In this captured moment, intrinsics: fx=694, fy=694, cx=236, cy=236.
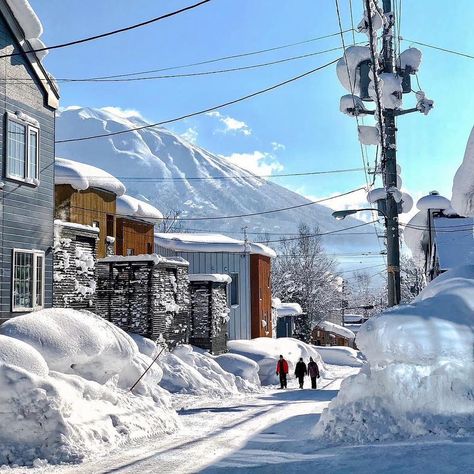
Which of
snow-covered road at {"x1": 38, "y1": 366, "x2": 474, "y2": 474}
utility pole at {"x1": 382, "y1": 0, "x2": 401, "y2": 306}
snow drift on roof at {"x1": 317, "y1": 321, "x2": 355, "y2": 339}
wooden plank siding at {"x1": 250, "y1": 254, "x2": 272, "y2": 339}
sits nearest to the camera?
snow-covered road at {"x1": 38, "y1": 366, "x2": 474, "y2": 474}

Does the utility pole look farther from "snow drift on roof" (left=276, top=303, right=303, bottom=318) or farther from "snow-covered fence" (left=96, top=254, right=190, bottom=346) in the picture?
"snow drift on roof" (left=276, top=303, right=303, bottom=318)

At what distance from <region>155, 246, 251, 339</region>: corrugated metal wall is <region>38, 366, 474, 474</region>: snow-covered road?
2238 cm

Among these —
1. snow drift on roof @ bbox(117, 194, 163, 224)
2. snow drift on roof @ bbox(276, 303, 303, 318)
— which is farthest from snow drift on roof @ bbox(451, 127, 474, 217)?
snow drift on roof @ bbox(276, 303, 303, 318)

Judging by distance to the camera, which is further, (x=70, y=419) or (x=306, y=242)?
(x=306, y=242)

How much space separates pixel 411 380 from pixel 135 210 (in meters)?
24.9

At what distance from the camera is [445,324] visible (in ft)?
34.8

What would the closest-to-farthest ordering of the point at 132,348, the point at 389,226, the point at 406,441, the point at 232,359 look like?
the point at 406,441, the point at 132,348, the point at 389,226, the point at 232,359

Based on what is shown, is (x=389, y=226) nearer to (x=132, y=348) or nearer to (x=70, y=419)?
(x=132, y=348)

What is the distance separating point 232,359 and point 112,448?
17.7m

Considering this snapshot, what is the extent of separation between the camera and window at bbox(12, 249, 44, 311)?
56.9 ft

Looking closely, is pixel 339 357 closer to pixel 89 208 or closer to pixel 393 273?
pixel 89 208

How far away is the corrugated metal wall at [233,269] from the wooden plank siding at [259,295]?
35 cm

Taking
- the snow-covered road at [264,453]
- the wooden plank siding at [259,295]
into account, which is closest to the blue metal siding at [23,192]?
the snow-covered road at [264,453]

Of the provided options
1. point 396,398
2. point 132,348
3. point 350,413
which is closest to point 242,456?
point 350,413
